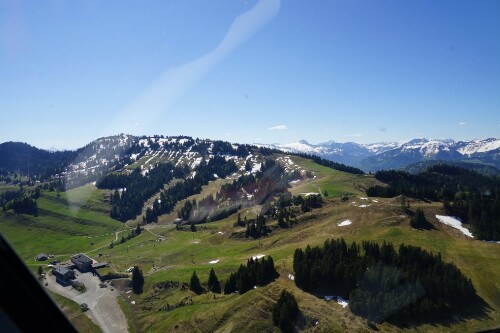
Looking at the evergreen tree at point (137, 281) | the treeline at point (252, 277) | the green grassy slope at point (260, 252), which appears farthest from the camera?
the evergreen tree at point (137, 281)

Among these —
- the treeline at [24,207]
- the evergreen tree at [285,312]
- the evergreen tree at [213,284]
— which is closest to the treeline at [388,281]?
the evergreen tree at [285,312]

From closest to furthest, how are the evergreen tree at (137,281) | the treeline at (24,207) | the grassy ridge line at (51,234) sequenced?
the evergreen tree at (137,281)
the grassy ridge line at (51,234)
the treeline at (24,207)

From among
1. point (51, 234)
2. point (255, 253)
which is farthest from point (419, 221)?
point (51, 234)

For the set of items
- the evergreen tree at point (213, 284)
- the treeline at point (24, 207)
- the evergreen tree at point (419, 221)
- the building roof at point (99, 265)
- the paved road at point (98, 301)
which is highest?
the treeline at point (24, 207)

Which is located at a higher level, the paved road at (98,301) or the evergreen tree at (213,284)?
the evergreen tree at (213,284)

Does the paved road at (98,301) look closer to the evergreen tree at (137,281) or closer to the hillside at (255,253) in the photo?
the hillside at (255,253)

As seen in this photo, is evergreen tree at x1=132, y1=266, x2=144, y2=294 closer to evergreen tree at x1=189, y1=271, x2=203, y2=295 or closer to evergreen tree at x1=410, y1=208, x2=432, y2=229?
evergreen tree at x1=189, y1=271, x2=203, y2=295

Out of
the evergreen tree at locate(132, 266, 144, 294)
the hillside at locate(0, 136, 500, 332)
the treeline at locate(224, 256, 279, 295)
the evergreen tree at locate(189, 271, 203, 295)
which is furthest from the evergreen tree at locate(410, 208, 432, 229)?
the evergreen tree at locate(132, 266, 144, 294)
